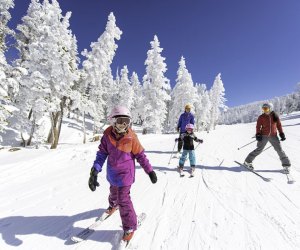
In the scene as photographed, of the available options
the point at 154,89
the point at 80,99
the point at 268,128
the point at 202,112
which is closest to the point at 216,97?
the point at 202,112

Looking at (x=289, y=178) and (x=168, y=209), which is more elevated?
(x=289, y=178)

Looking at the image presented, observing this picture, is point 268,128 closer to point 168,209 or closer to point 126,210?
point 168,209

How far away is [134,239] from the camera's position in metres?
4.23

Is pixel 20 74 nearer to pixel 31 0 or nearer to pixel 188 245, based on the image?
pixel 31 0

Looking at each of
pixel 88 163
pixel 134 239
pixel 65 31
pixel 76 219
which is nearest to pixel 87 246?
pixel 134 239

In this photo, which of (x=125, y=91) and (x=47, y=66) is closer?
(x=47, y=66)

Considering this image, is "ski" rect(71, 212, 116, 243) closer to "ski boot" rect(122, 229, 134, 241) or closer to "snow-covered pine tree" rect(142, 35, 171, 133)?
"ski boot" rect(122, 229, 134, 241)

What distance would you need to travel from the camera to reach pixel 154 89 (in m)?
37.1

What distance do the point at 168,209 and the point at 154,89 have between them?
32390 millimetres

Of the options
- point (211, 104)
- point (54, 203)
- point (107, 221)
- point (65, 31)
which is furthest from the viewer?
point (211, 104)

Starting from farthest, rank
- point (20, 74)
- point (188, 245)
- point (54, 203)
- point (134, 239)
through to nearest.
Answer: point (20, 74)
point (54, 203)
point (134, 239)
point (188, 245)

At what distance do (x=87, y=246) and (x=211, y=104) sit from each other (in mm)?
71048

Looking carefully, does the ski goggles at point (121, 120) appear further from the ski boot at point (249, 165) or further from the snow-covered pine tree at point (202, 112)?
the snow-covered pine tree at point (202, 112)

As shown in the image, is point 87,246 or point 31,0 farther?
point 31,0
